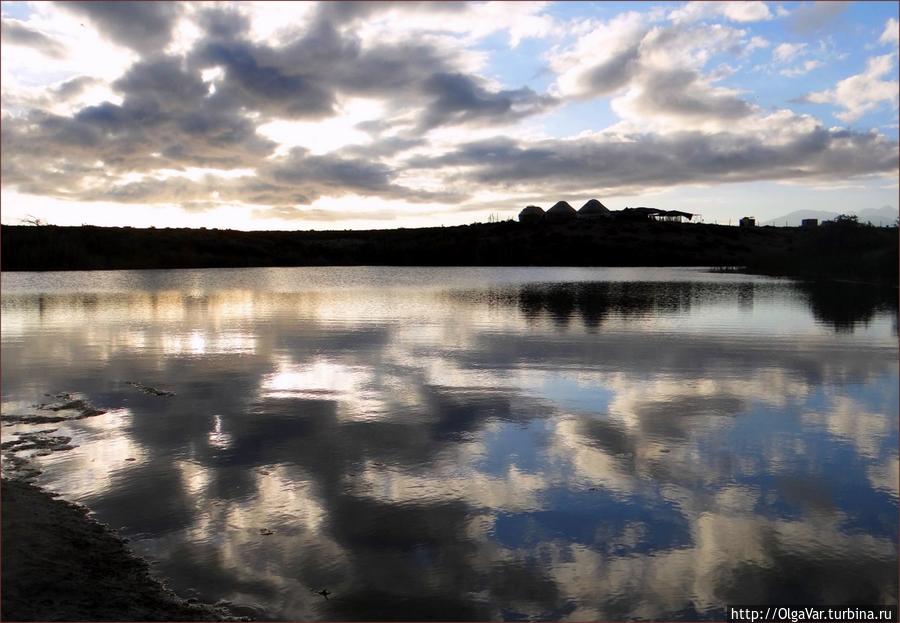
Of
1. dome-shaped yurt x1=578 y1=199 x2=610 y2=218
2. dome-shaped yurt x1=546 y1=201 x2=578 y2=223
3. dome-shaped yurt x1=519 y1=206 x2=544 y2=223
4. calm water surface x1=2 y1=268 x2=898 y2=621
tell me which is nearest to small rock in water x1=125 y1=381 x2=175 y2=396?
calm water surface x1=2 y1=268 x2=898 y2=621

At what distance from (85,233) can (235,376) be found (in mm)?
115904

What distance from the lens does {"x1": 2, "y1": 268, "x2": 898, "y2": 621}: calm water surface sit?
7.54 m

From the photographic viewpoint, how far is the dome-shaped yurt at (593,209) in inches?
6943

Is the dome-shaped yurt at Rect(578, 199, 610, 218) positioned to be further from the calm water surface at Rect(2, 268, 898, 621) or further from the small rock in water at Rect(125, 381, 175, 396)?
the small rock in water at Rect(125, 381, 175, 396)

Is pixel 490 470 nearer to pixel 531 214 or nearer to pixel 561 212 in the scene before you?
pixel 531 214

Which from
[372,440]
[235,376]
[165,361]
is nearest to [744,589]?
[372,440]

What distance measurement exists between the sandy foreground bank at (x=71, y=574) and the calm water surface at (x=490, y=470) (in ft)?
1.09

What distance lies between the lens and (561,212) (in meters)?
180

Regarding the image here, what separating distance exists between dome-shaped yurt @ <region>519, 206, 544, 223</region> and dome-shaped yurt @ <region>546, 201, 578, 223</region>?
7.73 feet

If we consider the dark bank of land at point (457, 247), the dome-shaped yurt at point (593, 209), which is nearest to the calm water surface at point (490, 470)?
the dark bank of land at point (457, 247)

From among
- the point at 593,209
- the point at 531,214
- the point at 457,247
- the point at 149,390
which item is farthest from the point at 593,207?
the point at 149,390

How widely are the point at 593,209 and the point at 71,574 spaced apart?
181 m

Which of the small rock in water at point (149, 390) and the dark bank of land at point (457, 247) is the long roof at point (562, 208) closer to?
the dark bank of land at point (457, 247)

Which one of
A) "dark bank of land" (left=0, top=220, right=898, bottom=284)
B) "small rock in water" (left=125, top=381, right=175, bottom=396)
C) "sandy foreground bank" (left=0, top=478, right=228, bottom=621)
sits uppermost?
"dark bank of land" (left=0, top=220, right=898, bottom=284)
